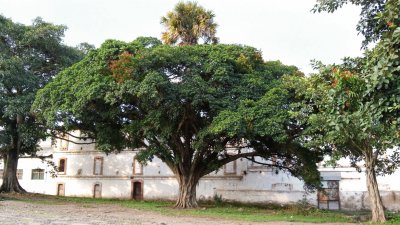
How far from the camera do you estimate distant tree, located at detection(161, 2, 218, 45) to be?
88.9 feet

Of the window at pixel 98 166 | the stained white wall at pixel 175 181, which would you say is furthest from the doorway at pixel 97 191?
the window at pixel 98 166

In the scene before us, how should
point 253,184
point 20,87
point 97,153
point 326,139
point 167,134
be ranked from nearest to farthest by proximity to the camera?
point 326,139
point 167,134
point 20,87
point 253,184
point 97,153

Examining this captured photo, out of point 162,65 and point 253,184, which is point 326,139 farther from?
point 253,184

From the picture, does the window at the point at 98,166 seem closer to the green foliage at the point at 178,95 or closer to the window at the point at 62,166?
the window at the point at 62,166

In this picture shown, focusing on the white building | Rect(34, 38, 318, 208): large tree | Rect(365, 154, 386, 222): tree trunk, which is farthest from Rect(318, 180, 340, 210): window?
Rect(365, 154, 386, 222): tree trunk

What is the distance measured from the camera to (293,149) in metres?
23.9

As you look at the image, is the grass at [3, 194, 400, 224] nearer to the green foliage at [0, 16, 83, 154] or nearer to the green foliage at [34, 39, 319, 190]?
the green foliage at [34, 39, 319, 190]

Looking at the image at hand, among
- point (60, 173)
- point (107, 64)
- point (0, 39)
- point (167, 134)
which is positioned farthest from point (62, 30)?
point (60, 173)

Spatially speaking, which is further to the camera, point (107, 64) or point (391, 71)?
point (107, 64)

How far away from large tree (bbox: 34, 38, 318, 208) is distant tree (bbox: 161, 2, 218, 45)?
3.82 m

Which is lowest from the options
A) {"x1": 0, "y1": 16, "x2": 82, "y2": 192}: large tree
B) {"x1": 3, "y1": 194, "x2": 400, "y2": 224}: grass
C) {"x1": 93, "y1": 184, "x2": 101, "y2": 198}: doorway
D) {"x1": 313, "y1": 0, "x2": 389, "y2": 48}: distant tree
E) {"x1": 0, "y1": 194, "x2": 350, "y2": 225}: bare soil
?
{"x1": 3, "y1": 194, "x2": 400, "y2": 224}: grass

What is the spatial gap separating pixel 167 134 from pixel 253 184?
1283 centimetres

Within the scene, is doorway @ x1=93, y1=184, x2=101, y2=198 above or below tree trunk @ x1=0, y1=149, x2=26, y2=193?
below

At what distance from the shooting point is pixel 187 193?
2633 centimetres
